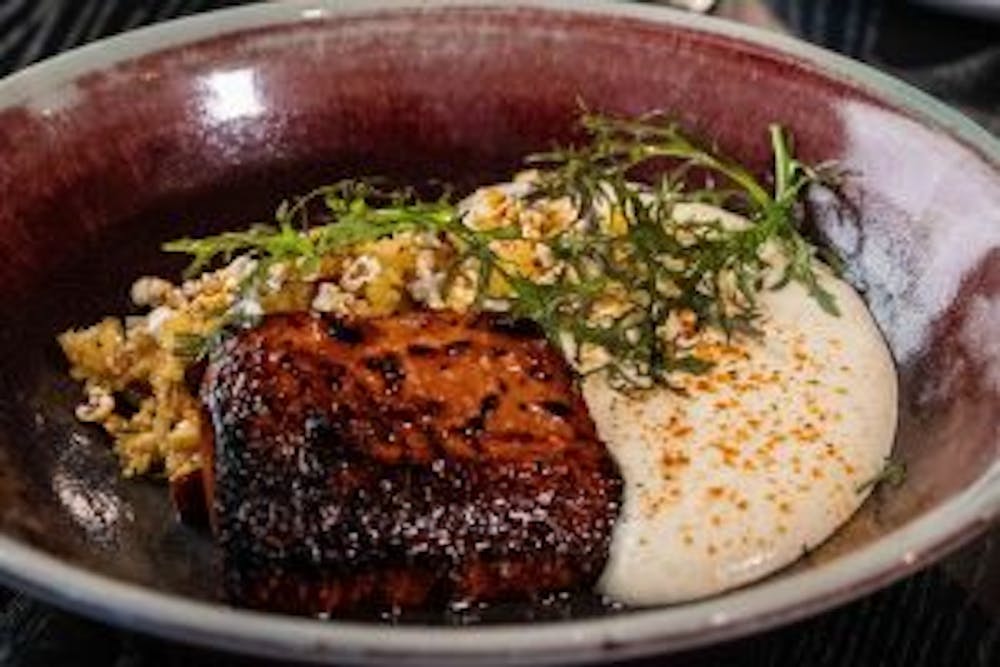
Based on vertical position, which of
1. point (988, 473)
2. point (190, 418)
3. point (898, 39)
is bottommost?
point (898, 39)

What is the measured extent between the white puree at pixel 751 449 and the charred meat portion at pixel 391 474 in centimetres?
7

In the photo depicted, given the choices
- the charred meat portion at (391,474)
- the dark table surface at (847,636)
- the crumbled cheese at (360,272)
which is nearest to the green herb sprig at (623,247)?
the crumbled cheese at (360,272)

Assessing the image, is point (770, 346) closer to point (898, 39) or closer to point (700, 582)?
point (700, 582)

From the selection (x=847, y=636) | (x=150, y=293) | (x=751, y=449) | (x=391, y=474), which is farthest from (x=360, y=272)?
(x=847, y=636)

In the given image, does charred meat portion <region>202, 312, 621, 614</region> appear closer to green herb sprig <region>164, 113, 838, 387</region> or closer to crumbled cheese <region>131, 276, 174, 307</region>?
green herb sprig <region>164, 113, 838, 387</region>

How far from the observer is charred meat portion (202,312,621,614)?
1.66 m

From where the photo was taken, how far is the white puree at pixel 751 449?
1769mm

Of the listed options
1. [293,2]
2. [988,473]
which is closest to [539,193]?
[293,2]

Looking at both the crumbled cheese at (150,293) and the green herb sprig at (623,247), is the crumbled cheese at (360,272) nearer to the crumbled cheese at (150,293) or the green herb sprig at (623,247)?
the green herb sprig at (623,247)

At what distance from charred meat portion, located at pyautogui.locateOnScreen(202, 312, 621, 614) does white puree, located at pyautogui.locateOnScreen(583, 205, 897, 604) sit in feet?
0.22

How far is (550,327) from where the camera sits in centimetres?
205

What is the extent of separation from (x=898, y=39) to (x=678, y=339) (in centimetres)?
150

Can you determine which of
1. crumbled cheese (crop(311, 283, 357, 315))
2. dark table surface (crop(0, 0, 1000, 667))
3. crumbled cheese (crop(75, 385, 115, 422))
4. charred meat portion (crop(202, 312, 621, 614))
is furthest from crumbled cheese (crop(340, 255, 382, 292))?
dark table surface (crop(0, 0, 1000, 667))

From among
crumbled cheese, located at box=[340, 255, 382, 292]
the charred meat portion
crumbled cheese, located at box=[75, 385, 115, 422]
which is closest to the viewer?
the charred meat portion
